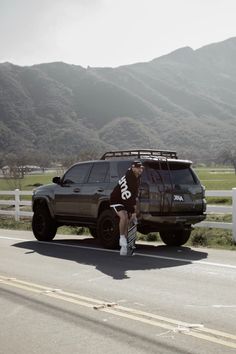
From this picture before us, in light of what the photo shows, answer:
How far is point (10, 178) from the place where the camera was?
170 ft

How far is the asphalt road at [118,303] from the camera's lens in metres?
5.29

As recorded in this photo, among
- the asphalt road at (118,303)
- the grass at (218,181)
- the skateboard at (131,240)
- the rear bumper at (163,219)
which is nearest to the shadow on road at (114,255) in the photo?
the asphalt road at (118,303)

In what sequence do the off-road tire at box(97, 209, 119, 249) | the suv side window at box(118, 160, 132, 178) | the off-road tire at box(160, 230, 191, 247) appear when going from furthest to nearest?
1. the off-road tire at box(160, 230, 191, 247)
2. the suv side window at box(118, 160, 132, 178)
3. the off-road tire at box(97, 209, 119, 249)

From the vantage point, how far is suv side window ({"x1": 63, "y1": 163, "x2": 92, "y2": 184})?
1318 cm

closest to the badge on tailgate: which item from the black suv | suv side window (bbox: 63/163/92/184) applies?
the black suv

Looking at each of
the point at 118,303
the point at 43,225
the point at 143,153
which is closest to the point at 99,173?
the point at 143,153

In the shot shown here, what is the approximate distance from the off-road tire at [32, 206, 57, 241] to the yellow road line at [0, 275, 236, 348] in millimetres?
5787

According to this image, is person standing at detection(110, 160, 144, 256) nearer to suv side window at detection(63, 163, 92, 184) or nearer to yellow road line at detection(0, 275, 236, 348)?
suv side window at detection(63, 163, 92, 184)

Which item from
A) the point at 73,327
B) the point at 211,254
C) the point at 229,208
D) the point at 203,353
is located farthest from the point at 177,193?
the point at 203,353

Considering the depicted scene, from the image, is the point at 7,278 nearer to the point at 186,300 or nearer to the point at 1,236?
the point at 186,300

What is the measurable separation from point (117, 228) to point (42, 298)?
456 cm

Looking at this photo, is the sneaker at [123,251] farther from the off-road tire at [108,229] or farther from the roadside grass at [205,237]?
the roadside grass at [205,237]

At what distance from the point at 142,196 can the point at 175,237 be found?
1993mm

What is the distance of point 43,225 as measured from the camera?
14.3m
